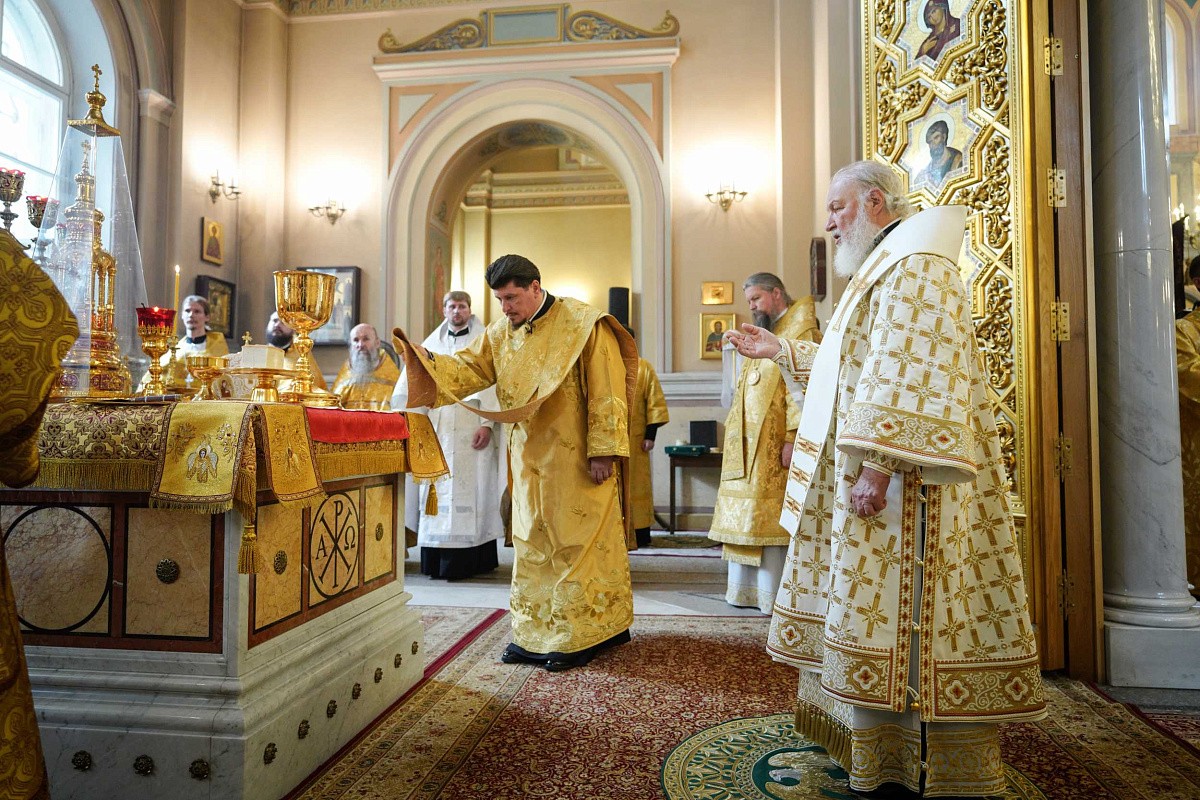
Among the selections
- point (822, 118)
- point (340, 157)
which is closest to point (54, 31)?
point (340, 157)

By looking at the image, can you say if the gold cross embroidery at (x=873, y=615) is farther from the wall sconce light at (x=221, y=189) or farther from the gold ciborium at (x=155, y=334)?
the wall sconce light at (x=221, y=189)

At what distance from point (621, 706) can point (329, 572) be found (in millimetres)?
1149

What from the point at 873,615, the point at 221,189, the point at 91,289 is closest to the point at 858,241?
the point at 873,615

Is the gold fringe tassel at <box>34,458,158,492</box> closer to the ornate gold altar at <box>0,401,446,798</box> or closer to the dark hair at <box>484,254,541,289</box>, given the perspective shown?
the ornate gold altar at <box>0,401,446,798</box>

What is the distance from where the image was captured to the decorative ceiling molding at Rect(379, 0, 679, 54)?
859 centimetres

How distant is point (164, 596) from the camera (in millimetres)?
2139

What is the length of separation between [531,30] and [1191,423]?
284 inches

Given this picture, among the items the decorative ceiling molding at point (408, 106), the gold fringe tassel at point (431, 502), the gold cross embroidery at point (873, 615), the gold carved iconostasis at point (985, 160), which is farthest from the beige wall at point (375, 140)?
the gold cross embroidery at point (873, 615)

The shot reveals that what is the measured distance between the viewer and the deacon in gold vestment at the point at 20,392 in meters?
1.24

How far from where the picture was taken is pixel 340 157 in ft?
29.5

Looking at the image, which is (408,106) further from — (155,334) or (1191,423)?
(1191,423)

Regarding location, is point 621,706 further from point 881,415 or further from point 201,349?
point 201,349

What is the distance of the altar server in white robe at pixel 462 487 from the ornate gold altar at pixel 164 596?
316cm

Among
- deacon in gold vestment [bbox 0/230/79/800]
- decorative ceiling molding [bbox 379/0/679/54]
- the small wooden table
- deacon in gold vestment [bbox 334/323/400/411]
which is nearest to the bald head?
deacon in gold vestment [bbox 334/323/400/411]
